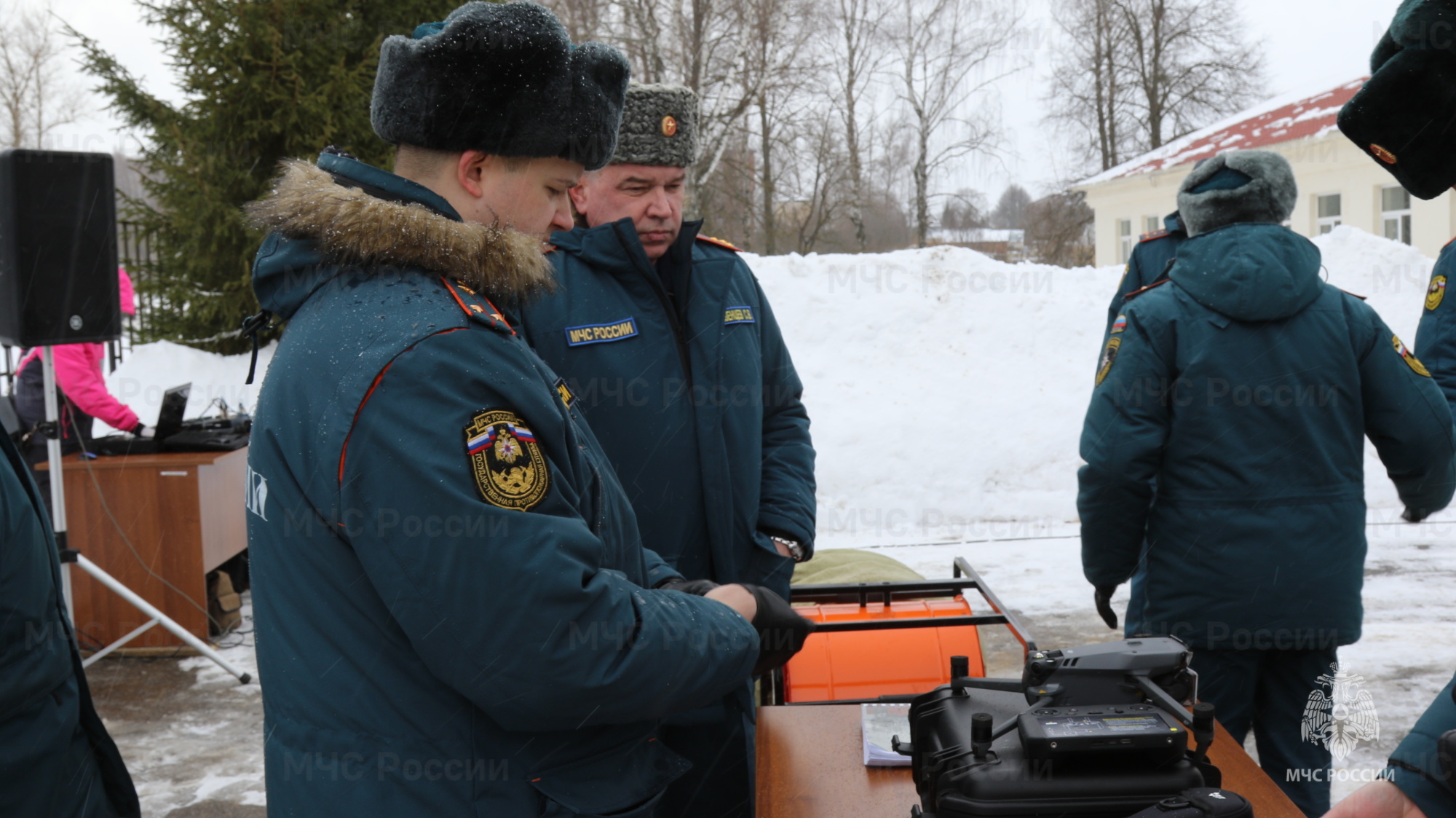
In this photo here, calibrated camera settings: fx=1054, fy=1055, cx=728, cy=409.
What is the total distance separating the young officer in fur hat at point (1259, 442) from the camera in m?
2.71

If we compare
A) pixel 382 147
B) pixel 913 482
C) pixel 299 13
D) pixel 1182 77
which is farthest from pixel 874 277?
pixel 1182 77

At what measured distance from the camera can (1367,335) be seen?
2760 millimetres

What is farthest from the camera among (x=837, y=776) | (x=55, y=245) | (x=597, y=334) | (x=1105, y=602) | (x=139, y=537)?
(x=139, y=537)

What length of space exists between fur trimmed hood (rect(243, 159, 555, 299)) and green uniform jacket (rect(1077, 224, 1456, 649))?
1890 mm

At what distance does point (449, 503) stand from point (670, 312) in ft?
4.69

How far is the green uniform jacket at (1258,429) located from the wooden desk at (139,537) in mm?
4559

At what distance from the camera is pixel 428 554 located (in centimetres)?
126

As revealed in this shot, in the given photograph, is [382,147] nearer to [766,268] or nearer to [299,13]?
[299,13]

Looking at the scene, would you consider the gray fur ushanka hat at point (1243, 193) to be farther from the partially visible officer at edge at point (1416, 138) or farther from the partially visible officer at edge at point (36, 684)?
the partially visible officer at edge at point (36, 684)

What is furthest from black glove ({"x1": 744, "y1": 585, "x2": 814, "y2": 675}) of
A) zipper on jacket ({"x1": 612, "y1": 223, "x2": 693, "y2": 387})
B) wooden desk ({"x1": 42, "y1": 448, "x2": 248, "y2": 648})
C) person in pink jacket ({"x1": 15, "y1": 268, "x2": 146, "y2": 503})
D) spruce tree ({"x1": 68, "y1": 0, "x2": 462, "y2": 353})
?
spruce tree ({"x1": 68, "y1": 0, "x2": 462, "y2": 353})

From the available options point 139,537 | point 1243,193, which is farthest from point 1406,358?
point 139,537

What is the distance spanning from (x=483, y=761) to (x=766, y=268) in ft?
36.7

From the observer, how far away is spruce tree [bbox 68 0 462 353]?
9945 mm

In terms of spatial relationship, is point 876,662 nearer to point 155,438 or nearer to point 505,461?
point 505,461
